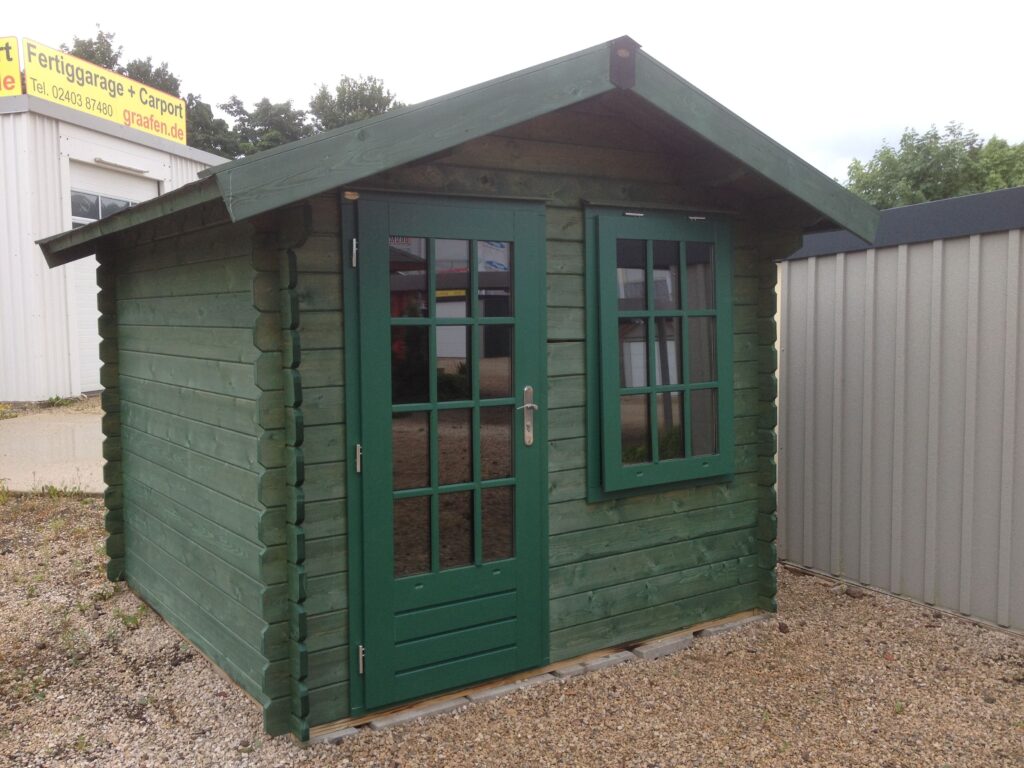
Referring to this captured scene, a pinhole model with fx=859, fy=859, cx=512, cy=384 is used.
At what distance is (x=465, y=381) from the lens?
3.73 m

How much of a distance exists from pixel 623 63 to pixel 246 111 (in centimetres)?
3836

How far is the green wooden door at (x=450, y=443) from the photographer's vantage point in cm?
353

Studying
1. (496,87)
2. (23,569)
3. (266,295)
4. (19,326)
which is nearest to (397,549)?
(266,295)

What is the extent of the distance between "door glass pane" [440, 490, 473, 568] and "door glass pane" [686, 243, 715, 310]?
1.58 m

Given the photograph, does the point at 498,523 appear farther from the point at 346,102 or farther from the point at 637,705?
the point at 346,102

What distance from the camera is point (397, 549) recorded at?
362 centimetres

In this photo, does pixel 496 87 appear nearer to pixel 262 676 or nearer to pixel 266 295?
pixel 266 295

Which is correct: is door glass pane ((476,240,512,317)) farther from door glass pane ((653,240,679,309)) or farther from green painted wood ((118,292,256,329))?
green painted wood ((118,292,256,329))

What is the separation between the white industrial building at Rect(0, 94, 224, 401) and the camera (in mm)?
12797

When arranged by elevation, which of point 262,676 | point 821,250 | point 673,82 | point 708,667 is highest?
point 673,82

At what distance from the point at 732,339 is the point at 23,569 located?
4824mm

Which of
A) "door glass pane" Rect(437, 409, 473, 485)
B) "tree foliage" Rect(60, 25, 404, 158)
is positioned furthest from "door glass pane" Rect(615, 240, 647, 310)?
"tree foliage" Rect(60, 25, 404, 158)

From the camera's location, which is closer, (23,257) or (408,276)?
(408,276)

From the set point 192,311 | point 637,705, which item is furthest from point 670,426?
point 192,311
